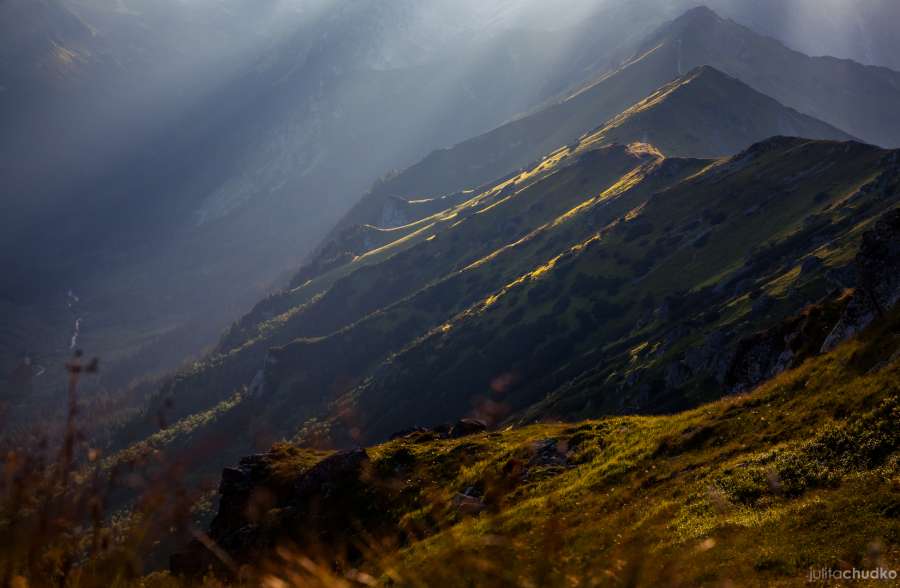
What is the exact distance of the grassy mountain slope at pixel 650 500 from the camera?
6.21 m

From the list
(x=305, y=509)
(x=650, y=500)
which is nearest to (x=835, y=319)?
(x=650, y=500)

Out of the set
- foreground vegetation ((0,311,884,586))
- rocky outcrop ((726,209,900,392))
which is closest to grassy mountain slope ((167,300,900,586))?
foreground vegetation ((0,311,884,586))

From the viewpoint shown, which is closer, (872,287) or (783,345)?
(872,287)

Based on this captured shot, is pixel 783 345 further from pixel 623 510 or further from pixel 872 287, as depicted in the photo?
pixel 623 510

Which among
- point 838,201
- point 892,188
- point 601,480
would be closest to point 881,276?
point 601,480

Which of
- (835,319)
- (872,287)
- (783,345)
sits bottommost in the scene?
(783,345)

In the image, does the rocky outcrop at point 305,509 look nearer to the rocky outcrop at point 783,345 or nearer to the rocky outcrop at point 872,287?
the rocky outcrop at point 872,287

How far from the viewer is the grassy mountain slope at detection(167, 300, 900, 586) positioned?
20.4 ft

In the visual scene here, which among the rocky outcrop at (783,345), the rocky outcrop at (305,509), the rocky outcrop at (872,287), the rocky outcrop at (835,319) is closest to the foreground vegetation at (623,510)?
the rocky outcrop at (305,509)

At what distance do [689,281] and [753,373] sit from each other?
13732 centimetres

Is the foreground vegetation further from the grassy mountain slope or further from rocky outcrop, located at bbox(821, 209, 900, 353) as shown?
rocky outcrop, located at bbox(821, 209, 900, 353)

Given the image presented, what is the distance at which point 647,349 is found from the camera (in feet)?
453

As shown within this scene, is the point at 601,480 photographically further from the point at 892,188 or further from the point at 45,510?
the point at 892,188

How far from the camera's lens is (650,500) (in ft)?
87.7
